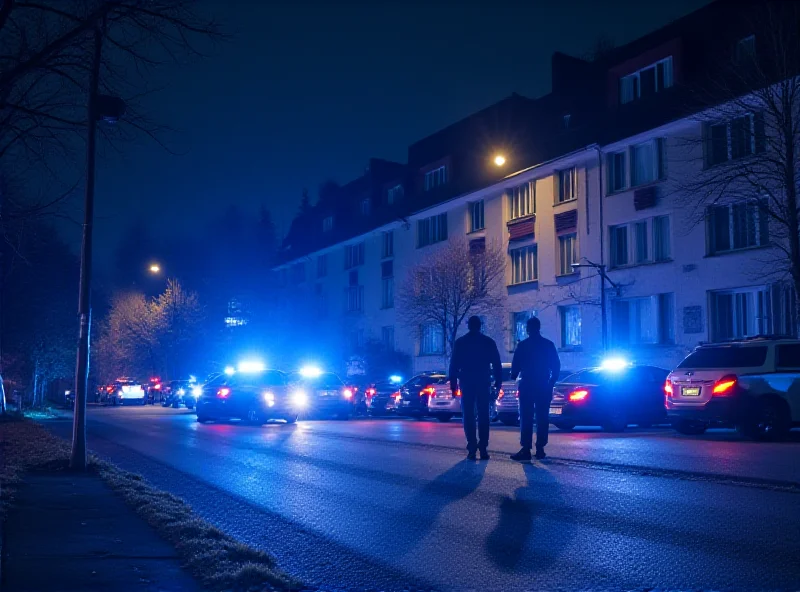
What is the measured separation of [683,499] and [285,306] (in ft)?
182

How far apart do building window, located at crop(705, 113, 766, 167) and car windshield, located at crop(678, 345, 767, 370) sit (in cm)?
1025

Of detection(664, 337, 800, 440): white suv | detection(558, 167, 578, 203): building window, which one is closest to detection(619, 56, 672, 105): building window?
detection(558, 167, 578, 203): building window

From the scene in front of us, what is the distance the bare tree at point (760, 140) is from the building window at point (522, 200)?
9.12m

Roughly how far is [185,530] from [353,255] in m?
52.4

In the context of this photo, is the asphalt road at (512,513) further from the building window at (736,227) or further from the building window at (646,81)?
the building window at (646,81)

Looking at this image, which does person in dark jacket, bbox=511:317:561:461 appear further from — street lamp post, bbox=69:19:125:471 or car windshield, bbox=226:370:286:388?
car windshield, bbox=226:370:286:388

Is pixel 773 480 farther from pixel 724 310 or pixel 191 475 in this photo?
pixel 724 310

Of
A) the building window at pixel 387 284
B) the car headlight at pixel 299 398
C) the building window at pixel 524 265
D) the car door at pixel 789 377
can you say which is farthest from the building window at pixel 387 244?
the car door at pixel 789 377

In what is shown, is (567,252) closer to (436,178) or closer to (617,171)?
(617,171)

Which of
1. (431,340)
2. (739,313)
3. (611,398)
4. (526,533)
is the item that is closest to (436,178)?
(431,340)

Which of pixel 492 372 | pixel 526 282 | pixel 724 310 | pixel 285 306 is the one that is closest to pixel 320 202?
pixel 285 306

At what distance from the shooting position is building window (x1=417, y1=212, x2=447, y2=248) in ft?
160

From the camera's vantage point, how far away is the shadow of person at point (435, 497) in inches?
313

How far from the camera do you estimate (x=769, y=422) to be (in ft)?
58.4
